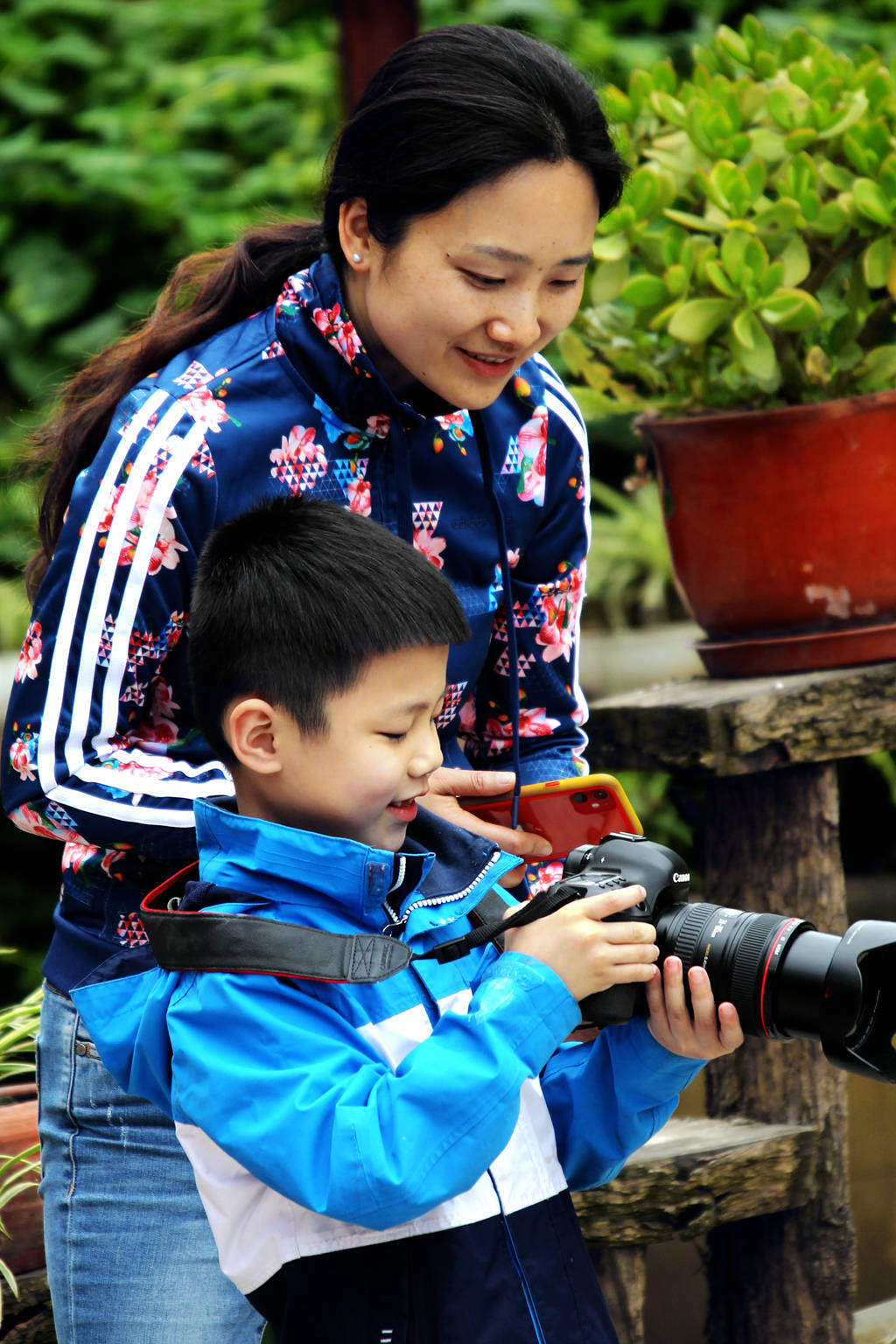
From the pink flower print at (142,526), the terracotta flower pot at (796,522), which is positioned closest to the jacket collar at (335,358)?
the pink flower print at (142,526)

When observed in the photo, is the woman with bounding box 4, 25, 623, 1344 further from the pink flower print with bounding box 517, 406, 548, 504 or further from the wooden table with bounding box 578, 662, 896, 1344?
the wooden table with bounding box 578, 662, 896, 1344

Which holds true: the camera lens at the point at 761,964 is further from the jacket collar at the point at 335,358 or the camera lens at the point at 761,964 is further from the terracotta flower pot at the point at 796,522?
the terracotta flower pot at the point at 796,522

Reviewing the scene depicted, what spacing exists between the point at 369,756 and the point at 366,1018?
233 mm

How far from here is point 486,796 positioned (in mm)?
1850

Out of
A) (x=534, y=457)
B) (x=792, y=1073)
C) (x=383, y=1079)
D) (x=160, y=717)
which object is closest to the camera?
(x=383, y=1079)

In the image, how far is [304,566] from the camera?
4.74 ft

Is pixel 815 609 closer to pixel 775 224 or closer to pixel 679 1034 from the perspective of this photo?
pixel 775 224

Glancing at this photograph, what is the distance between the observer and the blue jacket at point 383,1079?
1.27m

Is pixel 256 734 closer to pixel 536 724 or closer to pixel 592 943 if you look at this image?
pixel 592 943

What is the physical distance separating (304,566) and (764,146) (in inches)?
51.2

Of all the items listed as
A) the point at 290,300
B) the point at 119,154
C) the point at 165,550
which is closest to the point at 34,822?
the point at 165,550

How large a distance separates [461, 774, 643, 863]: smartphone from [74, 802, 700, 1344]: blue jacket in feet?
0.95

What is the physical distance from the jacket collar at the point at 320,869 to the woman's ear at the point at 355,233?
2.02ft

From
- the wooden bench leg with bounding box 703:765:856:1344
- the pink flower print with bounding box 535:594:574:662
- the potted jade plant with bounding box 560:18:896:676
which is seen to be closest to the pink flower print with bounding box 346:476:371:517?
the pink flower print with bounding box 535:594:574:662
